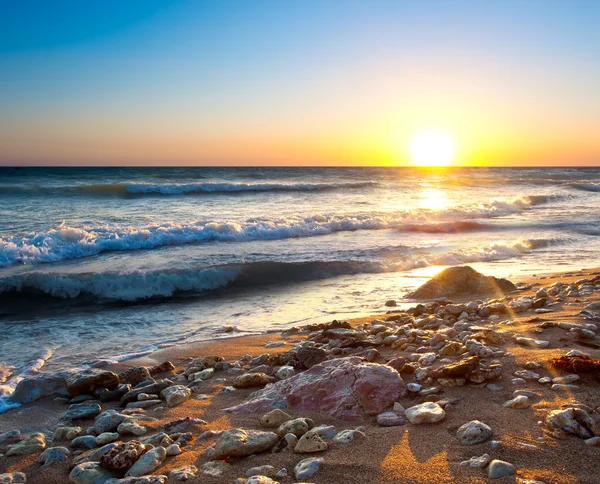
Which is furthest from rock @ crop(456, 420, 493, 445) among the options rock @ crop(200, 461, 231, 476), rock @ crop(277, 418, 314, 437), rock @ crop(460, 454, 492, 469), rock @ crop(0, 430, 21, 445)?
rock @ crop(0, 430, 21, 445)

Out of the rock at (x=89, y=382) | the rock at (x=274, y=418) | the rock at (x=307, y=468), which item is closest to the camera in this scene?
the rock at (x=307, y=468)

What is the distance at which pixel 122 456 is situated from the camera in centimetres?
273

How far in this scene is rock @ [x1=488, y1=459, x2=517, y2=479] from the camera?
219cm

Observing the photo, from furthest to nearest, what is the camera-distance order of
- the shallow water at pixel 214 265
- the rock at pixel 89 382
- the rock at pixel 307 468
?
the shallow water at pixel 214 265, the rock at pixel 89 382, the rock at pixel 307 468

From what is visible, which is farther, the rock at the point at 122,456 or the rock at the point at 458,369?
the rock at the point at 458,369

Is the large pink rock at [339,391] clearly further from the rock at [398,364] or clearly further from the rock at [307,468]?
the rock at [307,468]

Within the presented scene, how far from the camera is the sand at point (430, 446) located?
2.27 meters

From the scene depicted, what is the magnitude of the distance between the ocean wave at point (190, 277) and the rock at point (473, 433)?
6.70m

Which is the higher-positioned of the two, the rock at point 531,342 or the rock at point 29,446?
the rock at point 531,342

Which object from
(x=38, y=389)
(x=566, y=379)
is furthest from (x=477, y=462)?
(x=38, y=389)

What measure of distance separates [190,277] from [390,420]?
6861mm

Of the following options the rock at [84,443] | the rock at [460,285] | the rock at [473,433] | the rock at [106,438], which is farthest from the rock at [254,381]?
the rock at [460,285]

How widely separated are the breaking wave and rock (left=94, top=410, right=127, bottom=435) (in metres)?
8.62

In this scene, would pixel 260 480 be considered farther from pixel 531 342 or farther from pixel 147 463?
pixel 531 342
